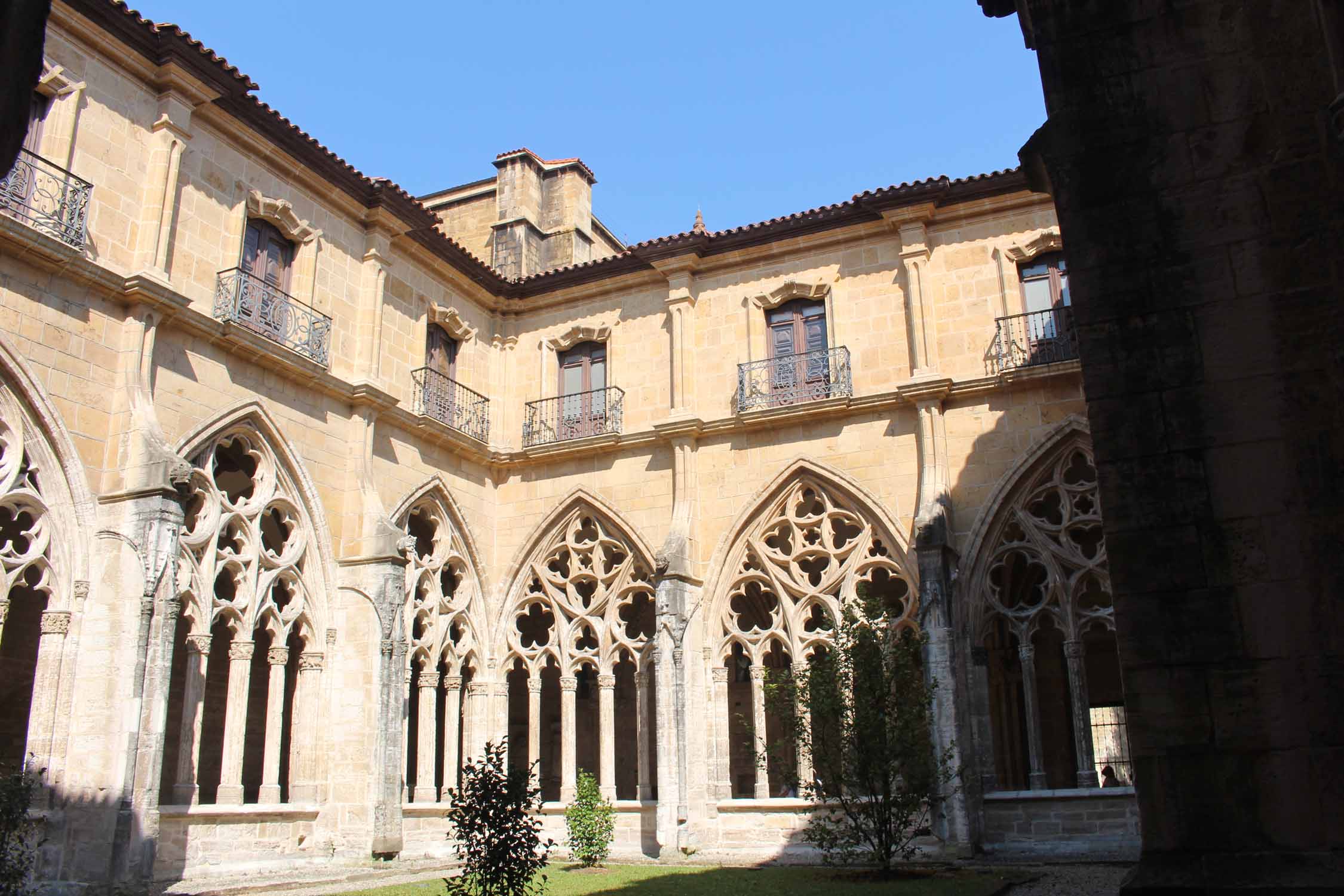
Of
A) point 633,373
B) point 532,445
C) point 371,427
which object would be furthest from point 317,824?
point 633,373

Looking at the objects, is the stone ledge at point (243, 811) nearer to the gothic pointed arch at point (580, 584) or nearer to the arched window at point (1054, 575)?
the gothic pointed arch at point (580, 584)

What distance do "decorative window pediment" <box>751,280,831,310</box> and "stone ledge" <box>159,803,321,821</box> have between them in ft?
28.9

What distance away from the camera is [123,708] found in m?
10.4

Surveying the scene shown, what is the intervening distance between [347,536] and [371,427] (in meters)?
1.48

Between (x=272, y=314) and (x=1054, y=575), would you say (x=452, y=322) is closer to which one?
(x=272, y=314)

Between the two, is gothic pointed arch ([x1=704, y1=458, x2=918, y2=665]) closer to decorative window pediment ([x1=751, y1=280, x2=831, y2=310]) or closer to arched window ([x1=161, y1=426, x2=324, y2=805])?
decorative window pediment ([x1=751, y1=280, x2=831, y2=310])

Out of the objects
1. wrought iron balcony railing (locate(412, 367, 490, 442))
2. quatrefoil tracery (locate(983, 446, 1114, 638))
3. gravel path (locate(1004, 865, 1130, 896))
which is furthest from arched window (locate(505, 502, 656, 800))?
gravel path (locate(1004, 865, 1130, 896))

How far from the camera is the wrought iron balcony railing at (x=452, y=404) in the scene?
1606 centimetres

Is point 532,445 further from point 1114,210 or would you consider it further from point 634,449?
point 1114,210

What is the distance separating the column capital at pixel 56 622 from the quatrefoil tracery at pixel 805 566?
799cm

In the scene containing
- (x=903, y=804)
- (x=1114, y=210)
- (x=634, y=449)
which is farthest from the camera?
(x=634, y=449)

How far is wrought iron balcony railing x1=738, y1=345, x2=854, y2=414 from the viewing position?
51.3 feet

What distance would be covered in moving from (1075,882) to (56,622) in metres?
9.64

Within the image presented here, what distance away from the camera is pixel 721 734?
1522cm
